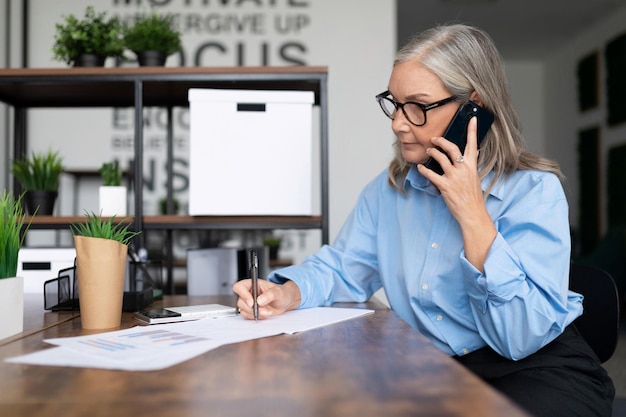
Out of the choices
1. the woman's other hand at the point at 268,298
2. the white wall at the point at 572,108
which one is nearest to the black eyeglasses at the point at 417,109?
the woman's other hand at the point at 268,298

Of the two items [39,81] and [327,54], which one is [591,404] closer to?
[39,81]

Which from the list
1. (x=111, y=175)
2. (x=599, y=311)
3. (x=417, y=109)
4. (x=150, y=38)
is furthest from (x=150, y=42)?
(x=599, y=311)

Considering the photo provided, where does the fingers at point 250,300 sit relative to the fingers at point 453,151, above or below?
below

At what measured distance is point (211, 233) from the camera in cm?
467

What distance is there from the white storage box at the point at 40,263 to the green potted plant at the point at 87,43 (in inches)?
25.5

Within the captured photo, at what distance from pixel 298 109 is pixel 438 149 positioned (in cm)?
61

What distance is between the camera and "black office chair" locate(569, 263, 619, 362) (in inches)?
50.3

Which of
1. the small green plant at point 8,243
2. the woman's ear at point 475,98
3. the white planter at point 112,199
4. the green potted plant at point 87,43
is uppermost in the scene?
the green potted plant at point 87,43

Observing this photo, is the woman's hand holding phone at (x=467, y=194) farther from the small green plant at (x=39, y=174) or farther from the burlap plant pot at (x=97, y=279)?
the small green plant at (x=39, y=174)

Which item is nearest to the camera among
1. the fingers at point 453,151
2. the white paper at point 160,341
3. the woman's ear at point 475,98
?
the white paper at point 160,341

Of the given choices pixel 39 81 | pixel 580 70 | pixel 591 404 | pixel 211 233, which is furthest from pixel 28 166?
pixel 580 70

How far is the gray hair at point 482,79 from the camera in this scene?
1.28m

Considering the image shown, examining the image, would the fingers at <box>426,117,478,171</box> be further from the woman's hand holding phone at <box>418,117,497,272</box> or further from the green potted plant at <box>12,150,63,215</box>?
the green potted plant at <box>12,150,63,215</box>

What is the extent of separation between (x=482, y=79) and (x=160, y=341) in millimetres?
855
